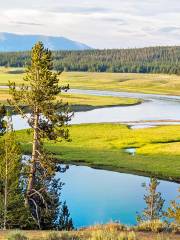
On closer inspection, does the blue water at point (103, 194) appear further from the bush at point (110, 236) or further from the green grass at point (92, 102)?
the green grass at point (92, 102)

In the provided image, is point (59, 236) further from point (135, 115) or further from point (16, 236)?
point (135, 115)

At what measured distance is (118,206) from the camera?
159ft

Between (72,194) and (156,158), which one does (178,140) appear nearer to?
(156,158)

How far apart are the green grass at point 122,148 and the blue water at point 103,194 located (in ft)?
10.7

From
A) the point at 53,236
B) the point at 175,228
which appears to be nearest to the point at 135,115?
the point at 175,228

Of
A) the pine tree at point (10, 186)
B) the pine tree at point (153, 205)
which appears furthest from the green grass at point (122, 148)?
the pine tree at point (10, 186)

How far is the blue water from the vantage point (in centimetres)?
4534

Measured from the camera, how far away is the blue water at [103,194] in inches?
1785

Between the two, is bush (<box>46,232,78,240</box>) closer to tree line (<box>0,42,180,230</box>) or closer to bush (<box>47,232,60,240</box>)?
bush (<box>47,232,60,240</box>)

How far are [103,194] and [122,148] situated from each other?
27388mm

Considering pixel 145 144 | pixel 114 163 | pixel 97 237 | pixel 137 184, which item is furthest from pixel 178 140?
pixel 97 237

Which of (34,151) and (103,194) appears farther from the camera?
(103,194)

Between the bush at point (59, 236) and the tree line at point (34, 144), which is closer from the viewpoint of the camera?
the bush at point (59, 236)

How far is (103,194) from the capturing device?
52.6 metres
